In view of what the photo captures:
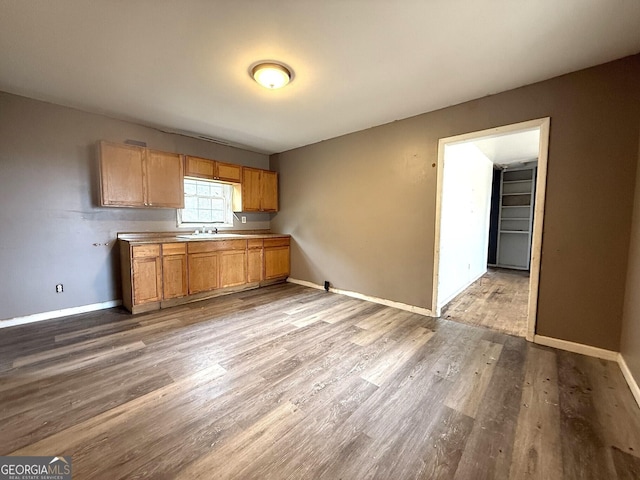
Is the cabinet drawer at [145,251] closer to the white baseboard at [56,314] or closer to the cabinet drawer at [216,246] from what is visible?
the cabinet drawer at [216,246]

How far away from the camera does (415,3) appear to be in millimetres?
1607

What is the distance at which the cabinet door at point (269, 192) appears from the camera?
16.4 ft

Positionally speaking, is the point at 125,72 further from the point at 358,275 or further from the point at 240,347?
the point at 358,275

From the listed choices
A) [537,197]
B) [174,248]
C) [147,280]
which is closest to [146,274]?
[147,280]

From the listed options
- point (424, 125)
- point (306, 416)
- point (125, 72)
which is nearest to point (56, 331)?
point (125, 72)

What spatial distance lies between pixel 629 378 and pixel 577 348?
481 millimetres

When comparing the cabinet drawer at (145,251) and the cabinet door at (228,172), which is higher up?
the cabinet door at (228,172)

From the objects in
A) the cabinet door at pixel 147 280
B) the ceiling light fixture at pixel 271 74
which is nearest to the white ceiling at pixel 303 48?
the ceiling light fixture at pixel 271 74

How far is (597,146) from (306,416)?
3.18m

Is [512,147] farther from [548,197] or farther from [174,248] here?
[174,248]

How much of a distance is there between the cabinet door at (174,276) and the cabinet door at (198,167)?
1.30 metres

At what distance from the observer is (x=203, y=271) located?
3902 mm

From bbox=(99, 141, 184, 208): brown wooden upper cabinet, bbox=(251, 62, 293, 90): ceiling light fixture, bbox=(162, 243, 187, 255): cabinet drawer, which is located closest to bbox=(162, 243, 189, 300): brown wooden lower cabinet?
bbox=(162, 243, 187, 255): cabinet drawer

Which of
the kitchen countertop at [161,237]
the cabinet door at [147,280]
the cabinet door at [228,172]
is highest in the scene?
the cabinet door at [228,172]
